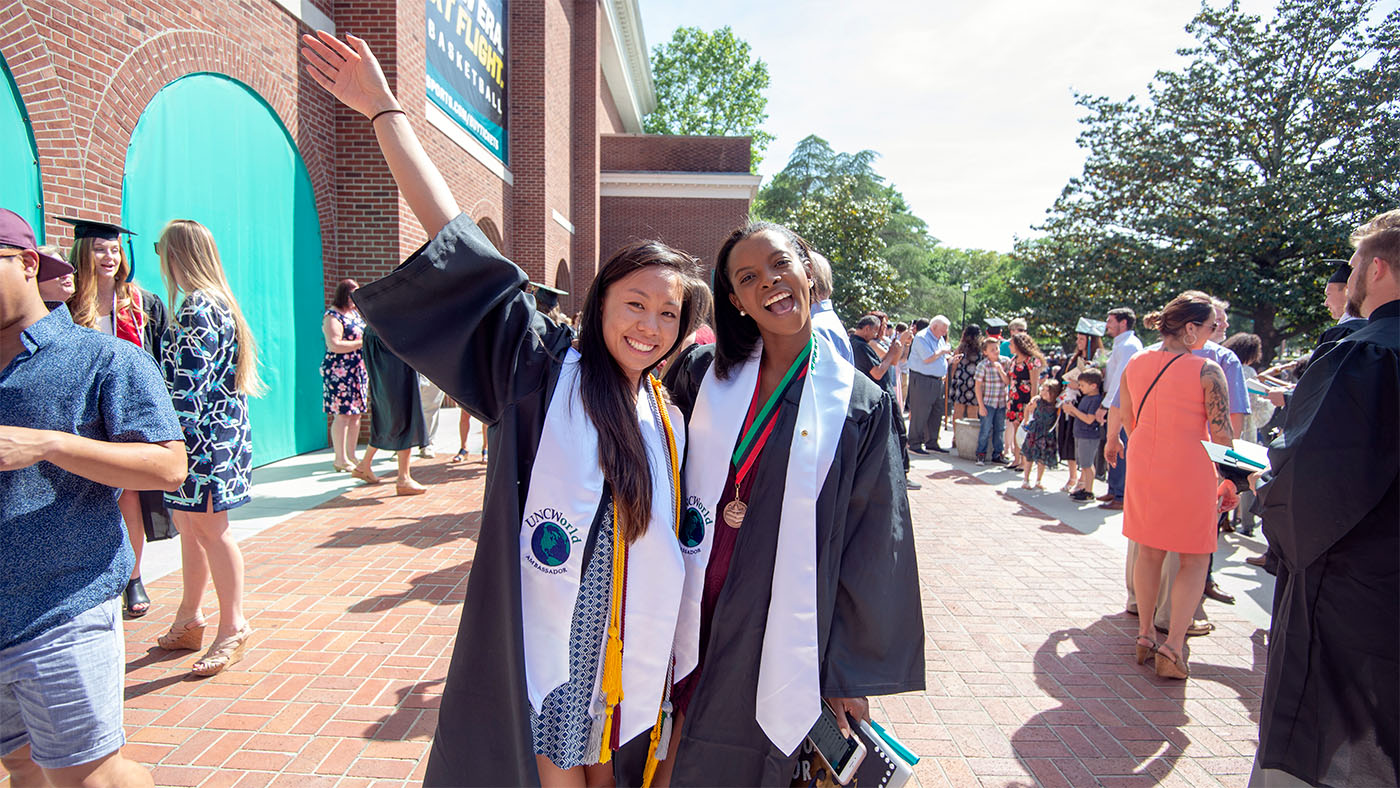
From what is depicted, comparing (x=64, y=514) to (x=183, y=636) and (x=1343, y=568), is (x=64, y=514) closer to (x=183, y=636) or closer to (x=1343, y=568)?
(x=183, y=636)

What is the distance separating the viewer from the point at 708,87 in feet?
126

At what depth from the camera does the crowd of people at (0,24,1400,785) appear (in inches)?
59.6

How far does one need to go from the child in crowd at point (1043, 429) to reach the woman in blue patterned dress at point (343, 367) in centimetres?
731

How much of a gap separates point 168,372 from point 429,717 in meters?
1.95

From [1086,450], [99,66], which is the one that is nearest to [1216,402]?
[1086,450]

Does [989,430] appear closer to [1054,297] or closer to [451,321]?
[451,321]

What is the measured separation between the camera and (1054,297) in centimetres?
2078

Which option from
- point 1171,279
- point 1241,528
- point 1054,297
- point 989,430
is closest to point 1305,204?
point 1171,279

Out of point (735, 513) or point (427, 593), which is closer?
point (735, 513)

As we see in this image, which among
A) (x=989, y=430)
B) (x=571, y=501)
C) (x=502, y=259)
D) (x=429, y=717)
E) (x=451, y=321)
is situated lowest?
(x=429, y=717)

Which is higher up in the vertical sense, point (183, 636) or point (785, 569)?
point (785, 569)

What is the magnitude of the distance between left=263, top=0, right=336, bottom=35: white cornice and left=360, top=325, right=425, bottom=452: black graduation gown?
3.52m

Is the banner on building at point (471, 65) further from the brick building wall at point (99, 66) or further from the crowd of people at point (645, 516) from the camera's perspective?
the crowd of people at point (645, 516)

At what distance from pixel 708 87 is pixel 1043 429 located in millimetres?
34934
